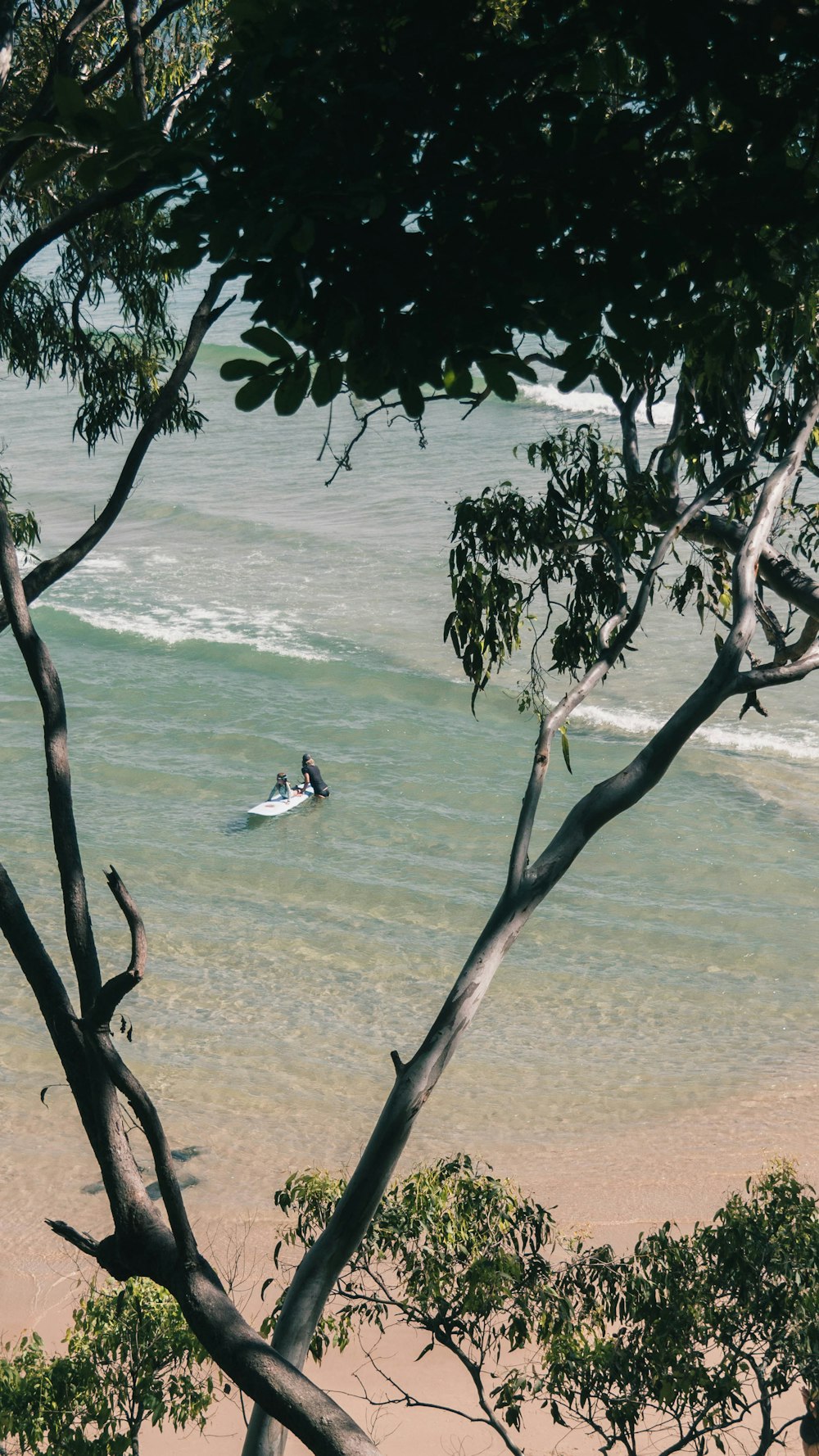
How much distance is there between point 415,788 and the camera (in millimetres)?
16906

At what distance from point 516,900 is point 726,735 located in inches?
556

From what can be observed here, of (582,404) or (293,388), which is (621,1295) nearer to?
(293,388)

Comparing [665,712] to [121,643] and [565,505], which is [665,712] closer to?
[121,643]

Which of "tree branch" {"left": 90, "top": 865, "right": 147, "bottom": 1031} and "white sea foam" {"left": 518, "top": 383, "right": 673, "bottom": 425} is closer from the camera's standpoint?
"tree branch" {"left": 90, "top": 865, "right": 147, "bottom": 1031}

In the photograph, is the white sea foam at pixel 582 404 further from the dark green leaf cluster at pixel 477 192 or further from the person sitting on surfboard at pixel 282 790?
the dark green leaf cluster at pixel 477 192

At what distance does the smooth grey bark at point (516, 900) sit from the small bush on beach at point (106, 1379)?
703 mm

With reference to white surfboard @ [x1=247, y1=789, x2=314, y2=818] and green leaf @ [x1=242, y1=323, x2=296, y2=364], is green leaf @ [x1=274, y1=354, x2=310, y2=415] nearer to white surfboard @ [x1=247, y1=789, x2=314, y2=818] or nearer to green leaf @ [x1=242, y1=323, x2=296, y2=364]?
green leaf @ [x1=242, y1=323, x2=296, y2=364]

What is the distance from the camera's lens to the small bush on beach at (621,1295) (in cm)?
487

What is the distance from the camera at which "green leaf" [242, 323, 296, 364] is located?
265 centimetres

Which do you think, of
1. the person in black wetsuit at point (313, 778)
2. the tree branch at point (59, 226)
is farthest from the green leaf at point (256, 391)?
the person in black wetsuit at point (313, 778)

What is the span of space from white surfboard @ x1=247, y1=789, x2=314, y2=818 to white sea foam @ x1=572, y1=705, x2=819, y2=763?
15.1 ft

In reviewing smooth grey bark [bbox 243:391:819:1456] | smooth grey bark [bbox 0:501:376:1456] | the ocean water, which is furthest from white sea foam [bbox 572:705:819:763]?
smooth grey bark [bbox 0:501:376:1456]

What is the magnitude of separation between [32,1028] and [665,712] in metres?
10.4

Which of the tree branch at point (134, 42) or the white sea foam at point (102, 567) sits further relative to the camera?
the white sea foam at point (102, 567)
